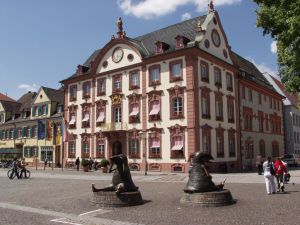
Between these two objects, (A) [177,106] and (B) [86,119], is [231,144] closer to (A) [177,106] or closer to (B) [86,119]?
(A) [177,106]

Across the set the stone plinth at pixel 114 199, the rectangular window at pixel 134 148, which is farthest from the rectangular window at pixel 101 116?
the stone plinth at pixel 114 199

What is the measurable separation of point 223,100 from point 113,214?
2937cm

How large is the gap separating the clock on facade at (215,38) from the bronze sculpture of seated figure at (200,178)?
2706cm

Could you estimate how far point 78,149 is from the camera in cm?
4434

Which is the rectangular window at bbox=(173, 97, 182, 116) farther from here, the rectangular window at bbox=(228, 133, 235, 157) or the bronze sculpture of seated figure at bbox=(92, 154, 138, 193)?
the bronze sculpture of seated figure at bbox=(92, 154, 138, 193)

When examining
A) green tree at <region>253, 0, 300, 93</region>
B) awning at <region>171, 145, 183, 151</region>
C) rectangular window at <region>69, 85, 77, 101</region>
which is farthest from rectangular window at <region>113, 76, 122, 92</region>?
green tree at <region>253, 0, 300, 93</region>

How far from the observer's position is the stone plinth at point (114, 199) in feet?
42.6

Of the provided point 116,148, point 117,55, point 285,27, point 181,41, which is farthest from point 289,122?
point 285,27

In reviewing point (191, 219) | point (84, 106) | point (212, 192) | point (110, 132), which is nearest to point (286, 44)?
point (212, 192)

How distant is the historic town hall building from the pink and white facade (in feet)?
0.30

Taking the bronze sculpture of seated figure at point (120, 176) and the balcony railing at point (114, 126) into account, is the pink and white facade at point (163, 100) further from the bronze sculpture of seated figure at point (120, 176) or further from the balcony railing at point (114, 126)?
the bronze sculpture of seated figure at point (120, 176)

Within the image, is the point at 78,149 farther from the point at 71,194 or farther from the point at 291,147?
the point at 291,147

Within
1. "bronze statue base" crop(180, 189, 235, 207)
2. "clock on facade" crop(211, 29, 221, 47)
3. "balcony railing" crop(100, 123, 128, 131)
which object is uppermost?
"clock on facade" crop(211, 29, 221, 47)

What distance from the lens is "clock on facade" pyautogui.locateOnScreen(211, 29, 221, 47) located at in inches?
1538
